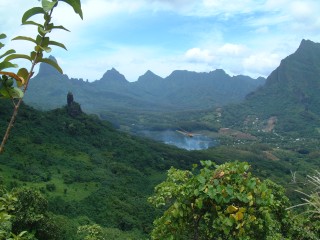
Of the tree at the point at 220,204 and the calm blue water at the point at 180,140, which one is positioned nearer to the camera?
the tree at the point at 220,204

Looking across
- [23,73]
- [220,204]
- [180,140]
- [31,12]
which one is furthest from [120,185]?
[180,140]

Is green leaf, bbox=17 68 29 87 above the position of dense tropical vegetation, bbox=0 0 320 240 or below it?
above

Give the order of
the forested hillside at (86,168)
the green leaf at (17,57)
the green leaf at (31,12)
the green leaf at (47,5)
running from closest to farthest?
the green leaf at (47,5)
the green leaf at (31,12)
the green leaf at (17,57)
the forested hillside at (86,168)

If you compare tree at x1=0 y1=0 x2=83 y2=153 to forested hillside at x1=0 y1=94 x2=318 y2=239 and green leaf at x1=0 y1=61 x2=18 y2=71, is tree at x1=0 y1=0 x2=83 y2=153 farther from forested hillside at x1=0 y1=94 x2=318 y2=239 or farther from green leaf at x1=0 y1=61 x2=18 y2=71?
forested hillside at x1=0 y1=94 x2=318 y2=239

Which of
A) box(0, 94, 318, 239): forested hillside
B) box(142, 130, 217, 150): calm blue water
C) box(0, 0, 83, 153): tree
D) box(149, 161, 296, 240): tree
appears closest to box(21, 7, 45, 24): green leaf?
box(0, 0, 83, 153): tree


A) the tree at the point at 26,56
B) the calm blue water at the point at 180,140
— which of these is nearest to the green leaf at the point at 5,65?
the tree at the point at 26,56

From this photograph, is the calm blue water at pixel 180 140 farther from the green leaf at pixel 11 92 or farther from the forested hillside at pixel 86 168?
the green leaf at pixel 11 92

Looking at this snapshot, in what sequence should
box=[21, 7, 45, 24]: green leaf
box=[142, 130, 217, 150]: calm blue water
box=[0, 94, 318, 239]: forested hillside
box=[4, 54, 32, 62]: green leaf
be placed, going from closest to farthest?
1. box=[21, 7, 45, 24]: green leaf
2. box=[4, 54, 32, 62]: green leaf
3. box=[0, 94, 318, 239]: forested hillside
4. box=[142, 130, 217, 150]: calm blue water

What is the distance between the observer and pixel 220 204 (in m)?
5.23

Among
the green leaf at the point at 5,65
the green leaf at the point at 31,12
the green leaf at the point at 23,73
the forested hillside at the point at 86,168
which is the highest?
the green leaf at the point at 31,12

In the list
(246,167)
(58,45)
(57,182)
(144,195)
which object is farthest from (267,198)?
(144,195)

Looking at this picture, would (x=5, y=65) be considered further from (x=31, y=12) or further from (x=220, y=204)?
(x=220, y=204)

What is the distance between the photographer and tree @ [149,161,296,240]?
5.05 metres

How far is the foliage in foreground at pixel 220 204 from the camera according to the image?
5.05 meters
